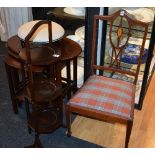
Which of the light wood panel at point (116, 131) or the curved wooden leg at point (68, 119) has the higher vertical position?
the curved wooden leg at point (68, 119)

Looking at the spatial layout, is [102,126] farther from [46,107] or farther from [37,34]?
[37,34]

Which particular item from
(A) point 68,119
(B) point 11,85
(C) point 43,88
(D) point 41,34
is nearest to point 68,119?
(A) point 68,119

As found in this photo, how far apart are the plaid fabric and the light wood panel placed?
429mm

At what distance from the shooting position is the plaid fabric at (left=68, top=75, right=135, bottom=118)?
6.18 ft

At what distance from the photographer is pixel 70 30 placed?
2838mm

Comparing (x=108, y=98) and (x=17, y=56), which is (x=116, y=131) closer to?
(x=108, y=98)

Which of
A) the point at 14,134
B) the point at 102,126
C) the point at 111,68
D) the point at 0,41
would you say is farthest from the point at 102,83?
the point at 0,41

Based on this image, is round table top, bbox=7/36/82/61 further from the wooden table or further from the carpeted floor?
the carpeted floor

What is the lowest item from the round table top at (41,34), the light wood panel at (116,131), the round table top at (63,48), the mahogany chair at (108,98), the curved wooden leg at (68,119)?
the light wood panel at (116,131)

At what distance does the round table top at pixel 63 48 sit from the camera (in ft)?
6.88

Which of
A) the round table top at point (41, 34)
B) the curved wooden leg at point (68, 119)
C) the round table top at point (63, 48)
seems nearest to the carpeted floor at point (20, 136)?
the curved wooden leg at point (68, 119)

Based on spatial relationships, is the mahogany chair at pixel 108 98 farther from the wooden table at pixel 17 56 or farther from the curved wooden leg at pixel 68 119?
the wooden table at pixel 17 56

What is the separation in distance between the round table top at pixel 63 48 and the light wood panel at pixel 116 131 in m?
0.64

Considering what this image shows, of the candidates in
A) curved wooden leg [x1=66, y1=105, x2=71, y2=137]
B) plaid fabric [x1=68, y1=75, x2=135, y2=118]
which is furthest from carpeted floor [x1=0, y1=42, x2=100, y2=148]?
plaid fabric [x1=68, y1=75, x2=135, y2=118]
